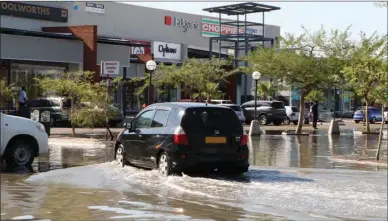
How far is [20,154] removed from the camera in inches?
575

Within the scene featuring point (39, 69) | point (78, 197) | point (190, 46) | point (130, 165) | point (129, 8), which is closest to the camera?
point (78, 197)

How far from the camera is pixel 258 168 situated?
1527 centimetres

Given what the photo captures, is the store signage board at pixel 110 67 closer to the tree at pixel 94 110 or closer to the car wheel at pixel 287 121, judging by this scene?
the tree at pixel 94 110

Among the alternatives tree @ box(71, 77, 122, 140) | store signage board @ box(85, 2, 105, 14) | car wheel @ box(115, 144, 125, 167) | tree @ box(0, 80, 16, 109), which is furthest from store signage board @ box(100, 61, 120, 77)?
store signage board @ box(85, 2, 105, 14)

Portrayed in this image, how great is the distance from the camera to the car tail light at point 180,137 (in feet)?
42.5

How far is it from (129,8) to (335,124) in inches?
1054

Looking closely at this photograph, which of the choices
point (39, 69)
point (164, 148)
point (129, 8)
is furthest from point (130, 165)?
point (129, 8)

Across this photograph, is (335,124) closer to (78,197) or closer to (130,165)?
(130,165)

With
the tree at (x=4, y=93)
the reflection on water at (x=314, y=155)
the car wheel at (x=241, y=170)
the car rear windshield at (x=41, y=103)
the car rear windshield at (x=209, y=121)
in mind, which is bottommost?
the reflection on water at (x=314, y=155)

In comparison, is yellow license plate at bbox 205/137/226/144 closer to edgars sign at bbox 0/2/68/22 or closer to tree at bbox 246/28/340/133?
tree at bbox 246/28/340/133

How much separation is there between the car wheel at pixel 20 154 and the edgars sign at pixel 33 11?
30974 millimetres

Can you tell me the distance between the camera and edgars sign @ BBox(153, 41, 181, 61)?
5272cm

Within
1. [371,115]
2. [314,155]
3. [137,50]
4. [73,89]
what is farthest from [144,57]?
[314,155]

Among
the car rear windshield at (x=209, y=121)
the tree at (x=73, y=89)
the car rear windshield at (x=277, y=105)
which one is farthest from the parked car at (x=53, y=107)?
the car rear windshield at (x=209, y=121)
